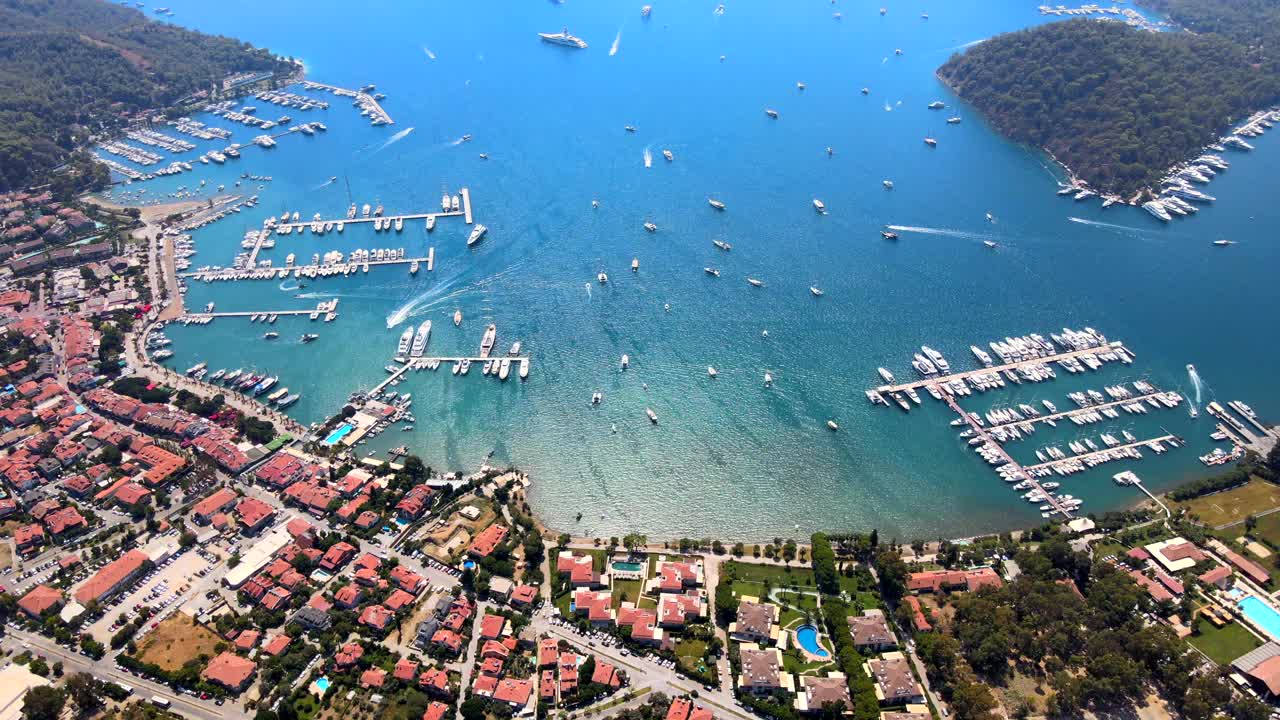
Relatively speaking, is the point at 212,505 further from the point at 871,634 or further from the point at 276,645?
the point at 871,634

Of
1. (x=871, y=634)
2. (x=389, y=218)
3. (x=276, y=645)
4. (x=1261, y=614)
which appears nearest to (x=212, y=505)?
(x=276, y=645)

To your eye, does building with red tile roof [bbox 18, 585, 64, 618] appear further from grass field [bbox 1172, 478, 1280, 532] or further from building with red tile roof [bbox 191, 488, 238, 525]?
grass field [bbox 1172, 478, 1280, 532]

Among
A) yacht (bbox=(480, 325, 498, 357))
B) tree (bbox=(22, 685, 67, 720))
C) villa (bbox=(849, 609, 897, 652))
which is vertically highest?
yacht (bbox=(480, 325, 498, 357))

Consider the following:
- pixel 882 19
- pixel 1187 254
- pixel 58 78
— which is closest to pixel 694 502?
pixel 1187 254

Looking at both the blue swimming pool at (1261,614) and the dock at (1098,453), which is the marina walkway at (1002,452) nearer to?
the dock at (1098,453)

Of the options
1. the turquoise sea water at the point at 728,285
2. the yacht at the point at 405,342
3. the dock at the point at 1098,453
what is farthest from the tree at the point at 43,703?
the dock at the point at 1098,453

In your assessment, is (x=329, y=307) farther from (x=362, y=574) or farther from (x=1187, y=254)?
(x=1187, y=254)

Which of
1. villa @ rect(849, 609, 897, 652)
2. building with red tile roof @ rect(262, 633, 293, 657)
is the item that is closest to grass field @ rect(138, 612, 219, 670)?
building with red tile roof @ rect(262, 633, 293, 657)
